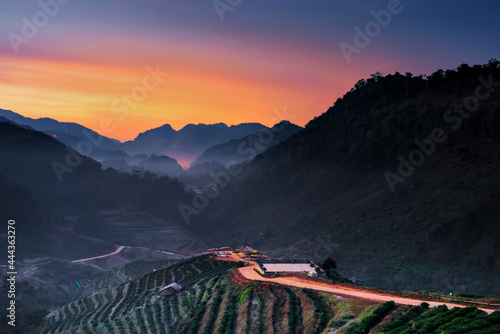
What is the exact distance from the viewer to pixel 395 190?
131875 millimetres

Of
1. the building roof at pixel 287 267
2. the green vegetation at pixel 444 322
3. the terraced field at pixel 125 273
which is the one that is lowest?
the green vegetation at pixel 444 322

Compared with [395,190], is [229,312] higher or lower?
higher

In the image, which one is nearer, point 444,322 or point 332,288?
point 444,322

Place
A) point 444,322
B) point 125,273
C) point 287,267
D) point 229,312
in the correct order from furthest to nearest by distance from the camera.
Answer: point 125,273
point 287,267
point 229,312
point 444,322

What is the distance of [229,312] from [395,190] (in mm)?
85797

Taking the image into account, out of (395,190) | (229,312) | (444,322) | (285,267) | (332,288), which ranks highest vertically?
(229,312)

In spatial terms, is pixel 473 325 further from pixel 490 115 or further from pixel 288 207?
pixel 288 207

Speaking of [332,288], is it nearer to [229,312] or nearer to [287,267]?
[229,312]

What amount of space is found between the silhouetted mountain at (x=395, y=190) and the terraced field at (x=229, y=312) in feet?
146

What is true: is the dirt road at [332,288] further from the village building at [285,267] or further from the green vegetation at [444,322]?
the green vegetation at [444,322]

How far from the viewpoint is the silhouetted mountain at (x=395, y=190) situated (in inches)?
4144

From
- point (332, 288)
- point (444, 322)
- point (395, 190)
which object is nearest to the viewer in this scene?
point (444, 322)

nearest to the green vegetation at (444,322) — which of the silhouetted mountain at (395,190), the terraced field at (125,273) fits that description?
the silhouetted mountain at (395,190)

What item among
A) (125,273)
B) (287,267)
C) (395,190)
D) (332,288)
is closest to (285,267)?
(287,267)
